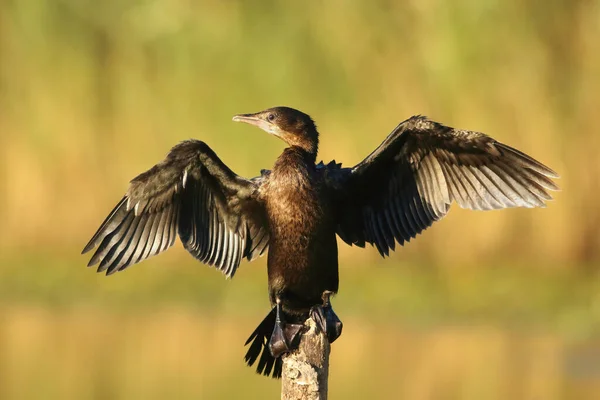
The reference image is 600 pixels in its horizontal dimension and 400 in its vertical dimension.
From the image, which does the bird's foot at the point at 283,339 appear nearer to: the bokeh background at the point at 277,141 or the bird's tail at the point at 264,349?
the bird's tail at the point at 264,349

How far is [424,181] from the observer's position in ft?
29.4

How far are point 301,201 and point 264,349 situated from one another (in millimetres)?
847

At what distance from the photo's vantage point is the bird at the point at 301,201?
8477 millimetres

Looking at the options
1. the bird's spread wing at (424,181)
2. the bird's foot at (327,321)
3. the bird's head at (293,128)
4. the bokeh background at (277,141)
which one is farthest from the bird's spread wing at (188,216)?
the bokeh background at (277,141)

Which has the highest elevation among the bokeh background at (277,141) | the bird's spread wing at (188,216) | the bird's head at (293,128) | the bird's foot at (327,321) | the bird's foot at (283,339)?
the bokeh background at (277,141)

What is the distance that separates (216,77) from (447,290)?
328 cm

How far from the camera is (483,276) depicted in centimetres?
1505

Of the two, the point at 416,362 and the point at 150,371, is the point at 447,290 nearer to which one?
the point at 416,362

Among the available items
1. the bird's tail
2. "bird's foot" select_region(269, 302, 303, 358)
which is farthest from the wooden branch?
the bird's tail

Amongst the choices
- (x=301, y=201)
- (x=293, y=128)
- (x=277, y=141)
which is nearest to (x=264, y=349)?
(x=301, y=201)

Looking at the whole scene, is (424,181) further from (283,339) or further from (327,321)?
(283,339)

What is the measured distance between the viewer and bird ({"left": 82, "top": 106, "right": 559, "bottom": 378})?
27.8ft

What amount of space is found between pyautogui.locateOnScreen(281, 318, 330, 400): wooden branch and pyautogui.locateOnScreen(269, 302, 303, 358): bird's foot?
40 mm

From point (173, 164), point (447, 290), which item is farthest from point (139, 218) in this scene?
point (447, 290)
